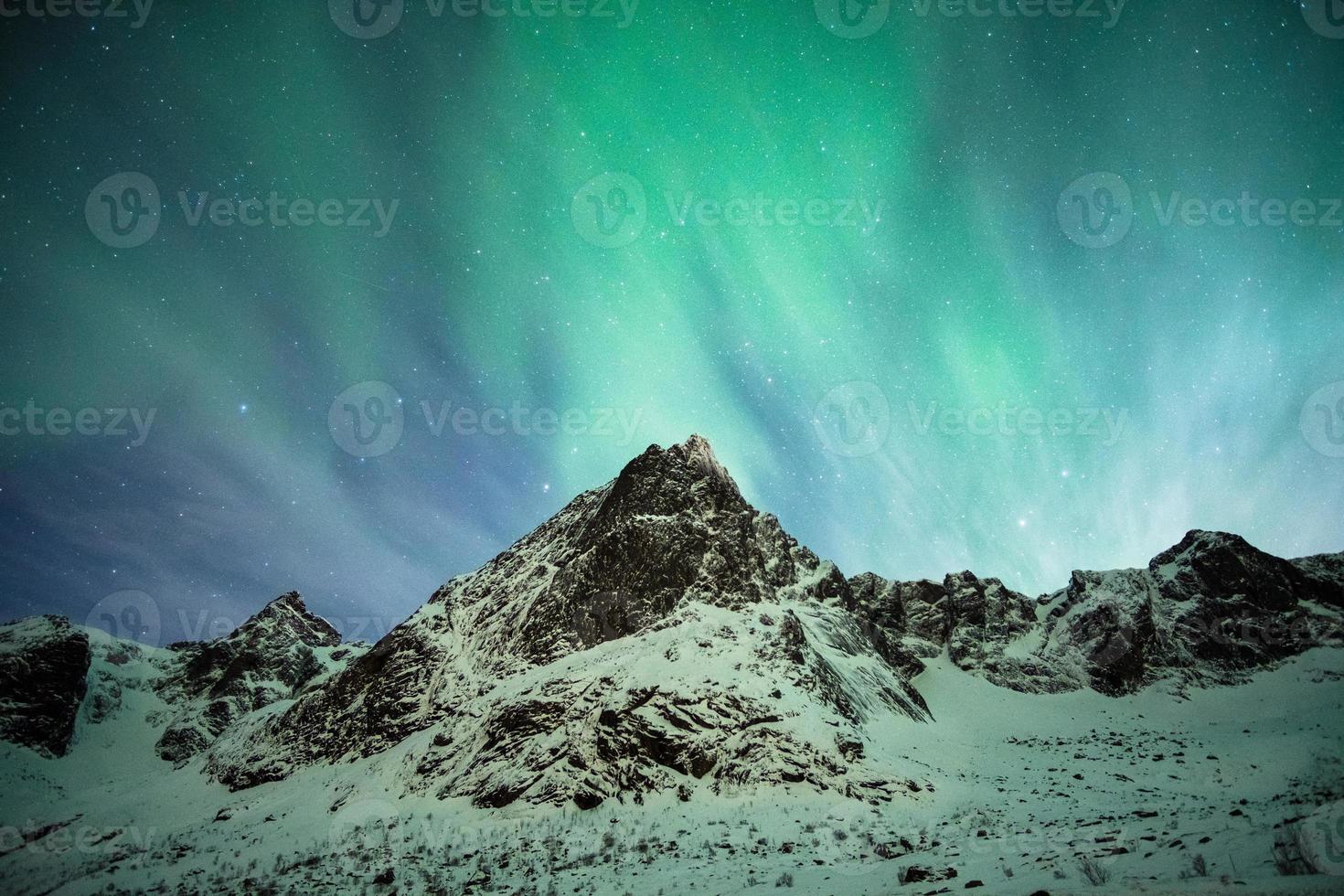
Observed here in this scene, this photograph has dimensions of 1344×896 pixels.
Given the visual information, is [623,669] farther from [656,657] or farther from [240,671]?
[240,671]

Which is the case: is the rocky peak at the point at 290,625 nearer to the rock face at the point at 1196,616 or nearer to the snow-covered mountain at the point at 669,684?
the snow-covered mountain at the point at 669,684

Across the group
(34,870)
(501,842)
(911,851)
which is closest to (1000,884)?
(911,851)

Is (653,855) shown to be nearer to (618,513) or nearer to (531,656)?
(531,656)

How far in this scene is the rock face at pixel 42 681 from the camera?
216 feet

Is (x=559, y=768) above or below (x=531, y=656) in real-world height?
below

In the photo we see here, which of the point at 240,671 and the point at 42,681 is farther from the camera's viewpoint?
the point at 240,671

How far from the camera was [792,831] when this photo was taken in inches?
701

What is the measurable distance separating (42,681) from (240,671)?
20.3 metres

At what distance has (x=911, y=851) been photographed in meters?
13.3

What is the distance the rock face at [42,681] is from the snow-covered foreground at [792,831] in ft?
86.4

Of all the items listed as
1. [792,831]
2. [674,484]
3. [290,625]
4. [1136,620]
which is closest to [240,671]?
[290,625]

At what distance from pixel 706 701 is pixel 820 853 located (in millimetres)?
16455

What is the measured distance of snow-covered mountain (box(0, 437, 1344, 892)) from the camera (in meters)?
26.1

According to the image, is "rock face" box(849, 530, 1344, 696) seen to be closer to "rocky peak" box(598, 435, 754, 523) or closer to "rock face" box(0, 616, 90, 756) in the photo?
"rocky peak" box(598, 435, 754, 523)
